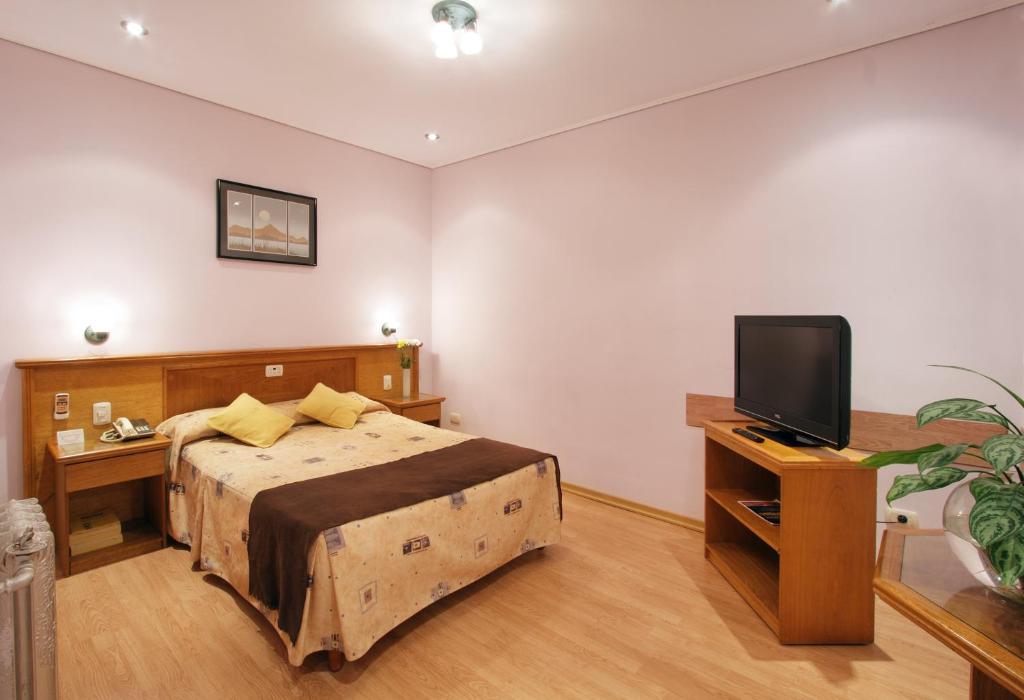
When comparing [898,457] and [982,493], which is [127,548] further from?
[982,493]

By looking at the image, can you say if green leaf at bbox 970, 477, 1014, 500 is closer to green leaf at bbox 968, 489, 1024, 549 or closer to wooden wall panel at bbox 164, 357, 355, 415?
green leaf at bbox 968, 489, 1024, 549

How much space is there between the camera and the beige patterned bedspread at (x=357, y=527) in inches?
76.1

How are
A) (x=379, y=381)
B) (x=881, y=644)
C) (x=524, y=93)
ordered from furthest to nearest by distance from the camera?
(x=379, y=381)
(x=524, y=93)
(x=881, y=644)

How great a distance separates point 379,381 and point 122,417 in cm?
188

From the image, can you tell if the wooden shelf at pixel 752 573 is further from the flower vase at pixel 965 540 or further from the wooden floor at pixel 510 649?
the flower vase at pixel 965 540

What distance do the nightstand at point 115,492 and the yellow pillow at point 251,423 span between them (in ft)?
1.00

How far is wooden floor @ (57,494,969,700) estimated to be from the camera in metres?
1.89

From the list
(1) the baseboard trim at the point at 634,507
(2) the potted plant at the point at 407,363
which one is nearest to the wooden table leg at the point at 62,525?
(2) the potted plant at the point at 407,363

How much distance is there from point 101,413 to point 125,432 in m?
0.23

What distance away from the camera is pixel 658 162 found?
343 centimetres

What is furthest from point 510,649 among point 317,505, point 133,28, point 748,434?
point 133,28

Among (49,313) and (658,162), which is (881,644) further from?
(49,313)

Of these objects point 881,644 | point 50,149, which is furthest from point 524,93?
point 881,644

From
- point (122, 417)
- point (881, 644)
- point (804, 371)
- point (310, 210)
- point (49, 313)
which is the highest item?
point (310, 210)
